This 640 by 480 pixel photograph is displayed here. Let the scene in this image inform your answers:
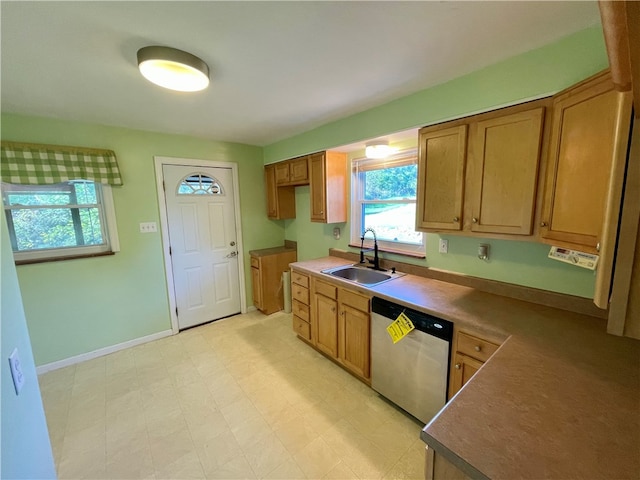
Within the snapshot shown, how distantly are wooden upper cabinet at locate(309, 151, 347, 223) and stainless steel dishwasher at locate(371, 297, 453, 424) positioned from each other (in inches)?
46.9

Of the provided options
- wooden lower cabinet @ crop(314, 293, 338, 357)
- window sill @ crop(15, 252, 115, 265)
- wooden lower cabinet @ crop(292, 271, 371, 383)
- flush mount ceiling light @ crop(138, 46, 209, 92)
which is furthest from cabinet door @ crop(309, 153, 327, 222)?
window sill @ crop(15, 252, 115, 265)

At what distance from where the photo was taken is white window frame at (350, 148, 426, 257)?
235cm

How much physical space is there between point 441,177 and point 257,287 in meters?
2.70

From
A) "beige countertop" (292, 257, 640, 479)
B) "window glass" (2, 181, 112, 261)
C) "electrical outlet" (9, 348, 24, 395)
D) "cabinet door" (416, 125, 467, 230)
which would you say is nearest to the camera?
"beige countertop" (292, 257, 640, 479)

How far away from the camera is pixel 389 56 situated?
57.5 inches

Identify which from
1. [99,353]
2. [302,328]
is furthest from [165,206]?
[302,328]

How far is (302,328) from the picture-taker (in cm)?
284

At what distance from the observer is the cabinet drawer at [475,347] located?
1.38 m

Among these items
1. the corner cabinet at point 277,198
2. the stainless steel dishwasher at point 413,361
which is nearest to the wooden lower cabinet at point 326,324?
the stainless steel dishwasher at point 413,361

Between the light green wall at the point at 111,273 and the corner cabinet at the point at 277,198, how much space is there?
594mm

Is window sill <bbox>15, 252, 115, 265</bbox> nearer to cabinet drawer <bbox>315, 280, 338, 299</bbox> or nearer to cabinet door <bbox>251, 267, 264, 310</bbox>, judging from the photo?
cabinet door <bbox>251, 267, 264, 310</bbox>

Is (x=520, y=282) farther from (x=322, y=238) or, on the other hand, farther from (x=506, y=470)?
(x=322, y=238)

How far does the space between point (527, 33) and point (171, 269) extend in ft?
11.7

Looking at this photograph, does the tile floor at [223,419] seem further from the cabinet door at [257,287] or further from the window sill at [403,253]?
the window sill at [403,253]
